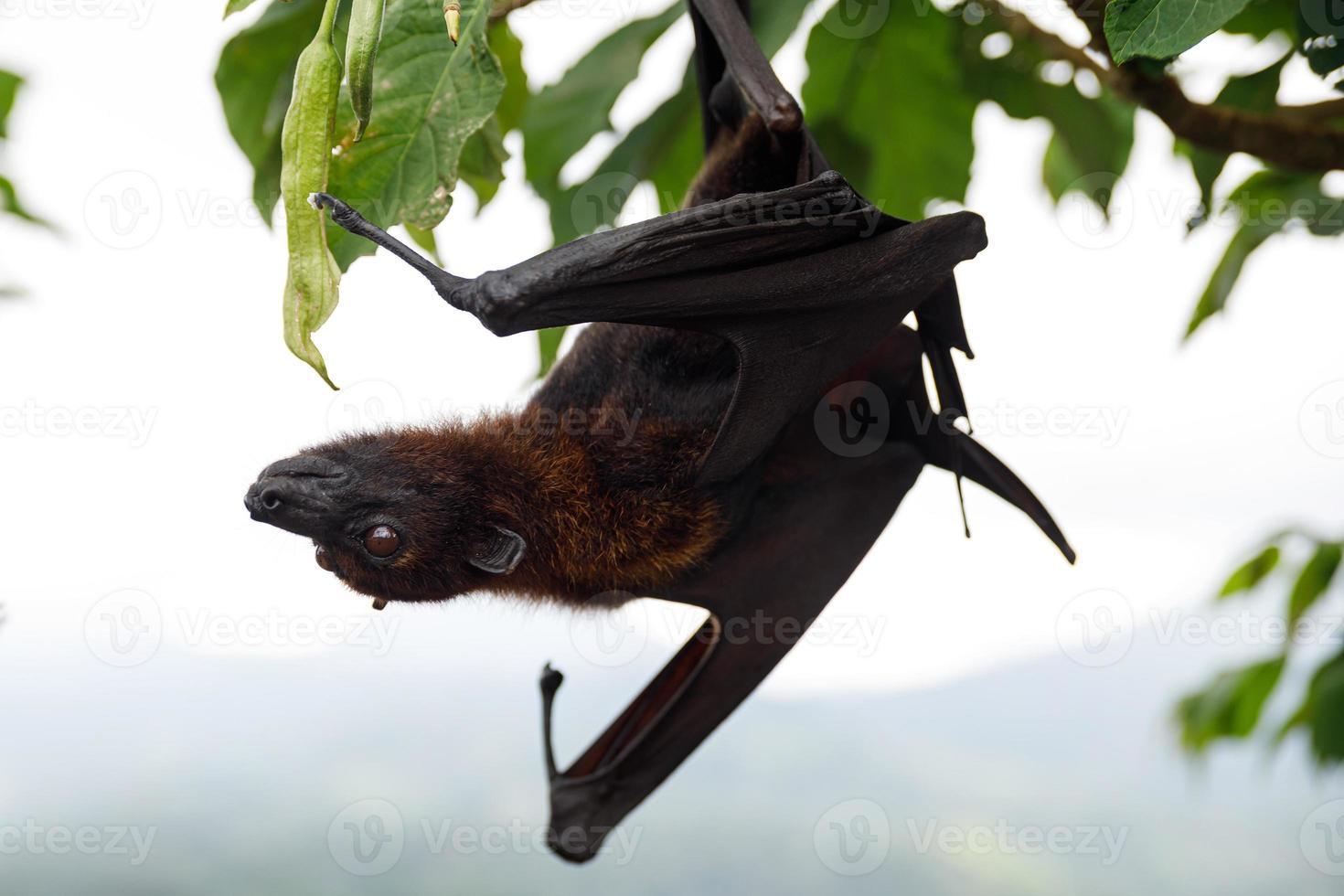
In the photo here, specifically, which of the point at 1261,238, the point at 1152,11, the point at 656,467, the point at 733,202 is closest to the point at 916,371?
the point at 656,467

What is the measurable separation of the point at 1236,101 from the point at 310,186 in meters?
2.08

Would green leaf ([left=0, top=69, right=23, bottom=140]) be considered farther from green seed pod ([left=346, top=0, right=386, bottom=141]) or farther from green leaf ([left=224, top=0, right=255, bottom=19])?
green seed pod ([left=346, top=0, right=386, bottom=141])

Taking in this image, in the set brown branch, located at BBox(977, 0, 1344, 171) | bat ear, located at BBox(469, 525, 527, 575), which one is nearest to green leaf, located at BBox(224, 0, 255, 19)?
bat ear, located at BBox(469, 525, 527, 575)

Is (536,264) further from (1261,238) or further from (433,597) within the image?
(1261,238)

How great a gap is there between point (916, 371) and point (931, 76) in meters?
0.77

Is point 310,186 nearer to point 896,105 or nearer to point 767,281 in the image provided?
point 767,281

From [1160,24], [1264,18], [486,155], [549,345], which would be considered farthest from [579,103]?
[1264,18]

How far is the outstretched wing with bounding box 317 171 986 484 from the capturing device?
1.53 m

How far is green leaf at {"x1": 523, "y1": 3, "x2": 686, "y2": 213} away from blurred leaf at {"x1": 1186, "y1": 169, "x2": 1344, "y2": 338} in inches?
55.9

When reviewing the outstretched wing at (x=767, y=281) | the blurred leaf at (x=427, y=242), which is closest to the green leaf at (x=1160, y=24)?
the outstretched wing at (x=767, y=281)

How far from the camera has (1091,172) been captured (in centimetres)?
275

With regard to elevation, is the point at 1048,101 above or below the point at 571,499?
above

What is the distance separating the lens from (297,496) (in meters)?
1.65
